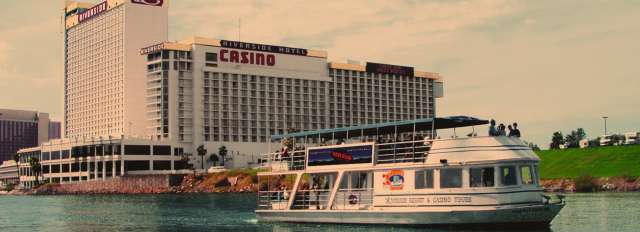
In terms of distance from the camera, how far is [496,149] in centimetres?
3925

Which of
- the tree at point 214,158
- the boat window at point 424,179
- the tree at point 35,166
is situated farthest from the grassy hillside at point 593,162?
the tree at point 35,166

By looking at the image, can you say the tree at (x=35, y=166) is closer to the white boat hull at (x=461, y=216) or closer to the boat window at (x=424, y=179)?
the white boat hull at (x=461, y=216)

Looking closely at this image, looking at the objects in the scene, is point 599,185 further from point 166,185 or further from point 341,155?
point 166,185

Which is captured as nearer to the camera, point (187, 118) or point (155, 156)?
point (155, 156)

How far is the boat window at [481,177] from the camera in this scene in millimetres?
39281

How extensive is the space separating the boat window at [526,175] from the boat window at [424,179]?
4.55 metres

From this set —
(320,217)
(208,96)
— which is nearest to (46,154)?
(208,96)

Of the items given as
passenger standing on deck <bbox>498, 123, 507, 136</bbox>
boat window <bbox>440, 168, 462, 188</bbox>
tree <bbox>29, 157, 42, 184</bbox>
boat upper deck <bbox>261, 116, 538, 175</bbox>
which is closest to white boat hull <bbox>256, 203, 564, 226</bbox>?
boat window <bbox>440, 168, 462, 188</bbox>

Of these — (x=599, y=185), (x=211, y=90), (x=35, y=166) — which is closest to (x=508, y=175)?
(x=599, y=185)

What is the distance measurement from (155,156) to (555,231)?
140877 millimetres

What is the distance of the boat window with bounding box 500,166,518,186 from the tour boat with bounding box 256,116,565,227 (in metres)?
0.05

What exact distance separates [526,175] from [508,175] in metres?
1.14

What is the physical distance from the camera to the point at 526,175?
39.9 meters

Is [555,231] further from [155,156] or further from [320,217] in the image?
[155,156]
